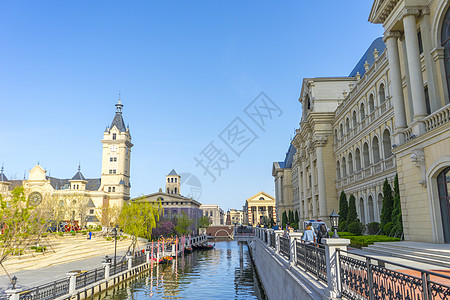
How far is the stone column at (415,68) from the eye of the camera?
51.9ft

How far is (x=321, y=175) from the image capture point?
39.7 m

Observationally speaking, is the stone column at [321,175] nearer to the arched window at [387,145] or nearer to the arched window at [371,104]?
the arched window at [371,104]

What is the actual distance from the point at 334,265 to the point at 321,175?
33696mm

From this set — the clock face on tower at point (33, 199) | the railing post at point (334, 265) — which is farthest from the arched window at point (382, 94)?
the clock face on tower at point (33, 199)

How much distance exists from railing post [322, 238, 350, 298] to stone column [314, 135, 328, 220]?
32.6m

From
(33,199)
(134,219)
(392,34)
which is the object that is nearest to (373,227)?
(392,34)

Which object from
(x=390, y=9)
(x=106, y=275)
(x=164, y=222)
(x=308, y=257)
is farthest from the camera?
(x=164, y=222)

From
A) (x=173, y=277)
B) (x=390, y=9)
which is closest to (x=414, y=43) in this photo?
(x=390, y=9)

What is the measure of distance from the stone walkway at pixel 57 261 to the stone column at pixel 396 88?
21.9 m

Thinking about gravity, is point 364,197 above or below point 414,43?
below

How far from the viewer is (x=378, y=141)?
2753 centimetres

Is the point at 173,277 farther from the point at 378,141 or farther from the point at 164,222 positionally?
the point at 164,222

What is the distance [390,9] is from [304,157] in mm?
32367

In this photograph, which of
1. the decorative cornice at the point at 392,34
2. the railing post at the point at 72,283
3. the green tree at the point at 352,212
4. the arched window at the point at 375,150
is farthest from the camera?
the green tree at the point at 352,212
